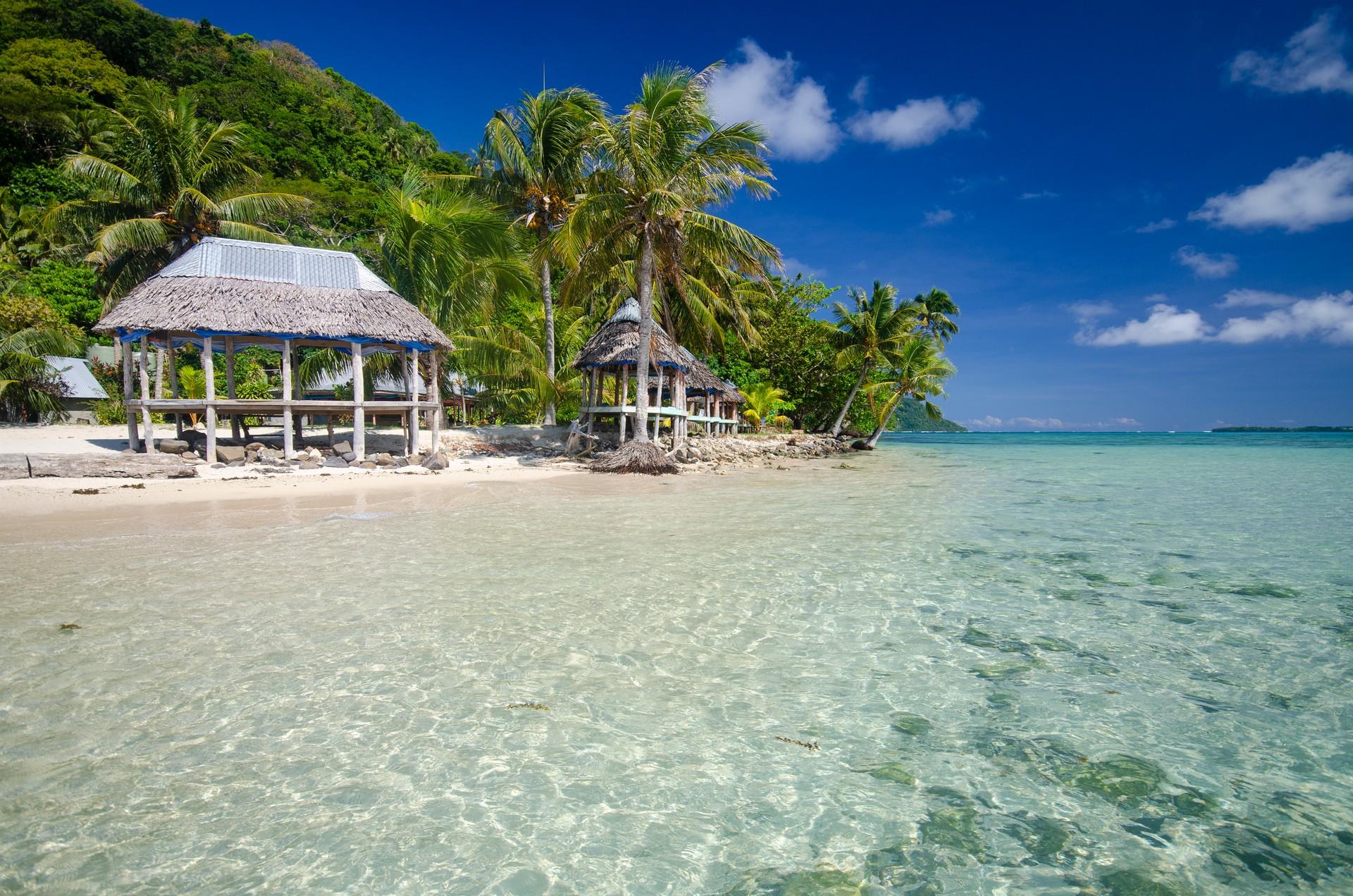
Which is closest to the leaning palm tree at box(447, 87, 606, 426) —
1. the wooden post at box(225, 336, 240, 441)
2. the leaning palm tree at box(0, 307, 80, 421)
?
the wooden post at box(225, 336, 240, 441)

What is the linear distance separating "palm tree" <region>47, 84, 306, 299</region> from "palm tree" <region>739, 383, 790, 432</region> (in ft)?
63.7

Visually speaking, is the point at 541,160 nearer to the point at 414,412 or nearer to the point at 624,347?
the point at 624,347

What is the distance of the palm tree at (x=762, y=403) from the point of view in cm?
3044

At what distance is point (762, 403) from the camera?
99.8 feet

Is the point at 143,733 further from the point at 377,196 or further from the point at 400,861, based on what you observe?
the point at 377,196

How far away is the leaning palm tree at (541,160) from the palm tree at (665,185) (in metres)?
4.48

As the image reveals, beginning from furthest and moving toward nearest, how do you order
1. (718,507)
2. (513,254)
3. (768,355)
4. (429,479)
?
(768,355), (513,254), (429,479), (718,507)

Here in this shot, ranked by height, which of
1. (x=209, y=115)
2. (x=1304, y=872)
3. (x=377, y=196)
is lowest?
(x=1304, y=872)

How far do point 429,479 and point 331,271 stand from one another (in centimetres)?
669

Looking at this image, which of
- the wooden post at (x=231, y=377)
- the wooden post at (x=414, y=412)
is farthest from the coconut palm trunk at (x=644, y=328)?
the wooden post at (x=231, y=377)

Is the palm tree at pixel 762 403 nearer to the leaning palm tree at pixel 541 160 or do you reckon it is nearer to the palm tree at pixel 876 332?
the palm tree at pixel 876 332

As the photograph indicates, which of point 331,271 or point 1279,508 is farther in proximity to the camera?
point 331,271

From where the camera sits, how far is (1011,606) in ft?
16.6

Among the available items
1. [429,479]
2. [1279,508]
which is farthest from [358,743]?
[1279,508]
